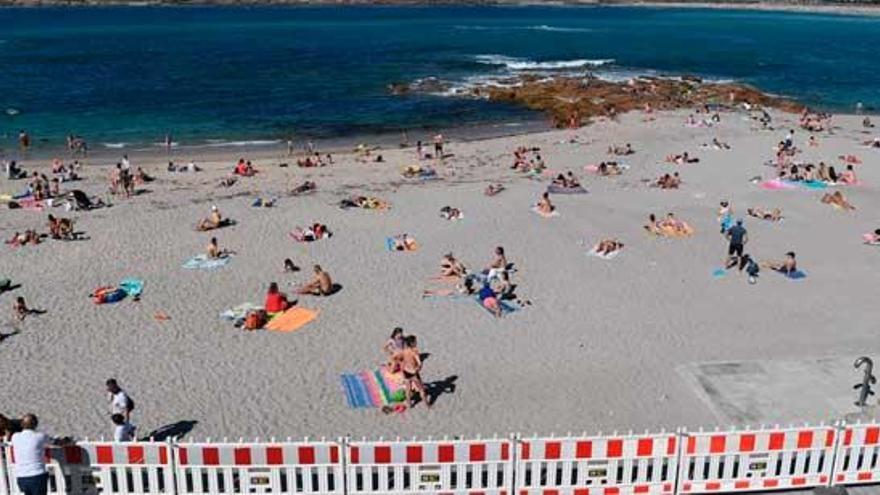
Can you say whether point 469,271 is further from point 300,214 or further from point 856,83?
point 856,83

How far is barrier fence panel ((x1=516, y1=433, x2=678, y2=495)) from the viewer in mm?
10062

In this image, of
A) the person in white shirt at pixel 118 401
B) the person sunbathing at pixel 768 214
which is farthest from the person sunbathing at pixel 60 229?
the person sunbathing at pixel 768 214

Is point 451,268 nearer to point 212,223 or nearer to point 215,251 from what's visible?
point 215,251

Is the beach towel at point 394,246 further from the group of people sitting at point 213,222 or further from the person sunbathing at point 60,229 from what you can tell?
the person sunbathing at point 60,229

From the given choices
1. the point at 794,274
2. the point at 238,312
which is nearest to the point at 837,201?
the point at 794,274

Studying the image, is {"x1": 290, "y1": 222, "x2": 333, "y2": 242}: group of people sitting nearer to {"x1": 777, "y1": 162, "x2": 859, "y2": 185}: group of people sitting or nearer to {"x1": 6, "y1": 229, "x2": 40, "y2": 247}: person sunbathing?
{"x1": 6, "y1": 229, "x2": 40, "y2": 247}: person sunbathing

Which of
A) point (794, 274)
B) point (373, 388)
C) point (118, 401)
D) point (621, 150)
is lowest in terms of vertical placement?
point (794, 274)

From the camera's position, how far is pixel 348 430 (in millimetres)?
13008

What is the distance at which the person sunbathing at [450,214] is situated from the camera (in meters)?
25.0

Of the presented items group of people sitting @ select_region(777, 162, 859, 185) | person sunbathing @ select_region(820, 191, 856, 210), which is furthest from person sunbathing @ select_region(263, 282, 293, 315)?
group of people sitting @ select_region(777, 162, 859, 185)

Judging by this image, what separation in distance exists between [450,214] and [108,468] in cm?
1603

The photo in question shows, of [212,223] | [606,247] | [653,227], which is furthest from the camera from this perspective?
[212,223]

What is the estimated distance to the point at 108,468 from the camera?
10.1 metres

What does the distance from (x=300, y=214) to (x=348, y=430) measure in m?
13.4
